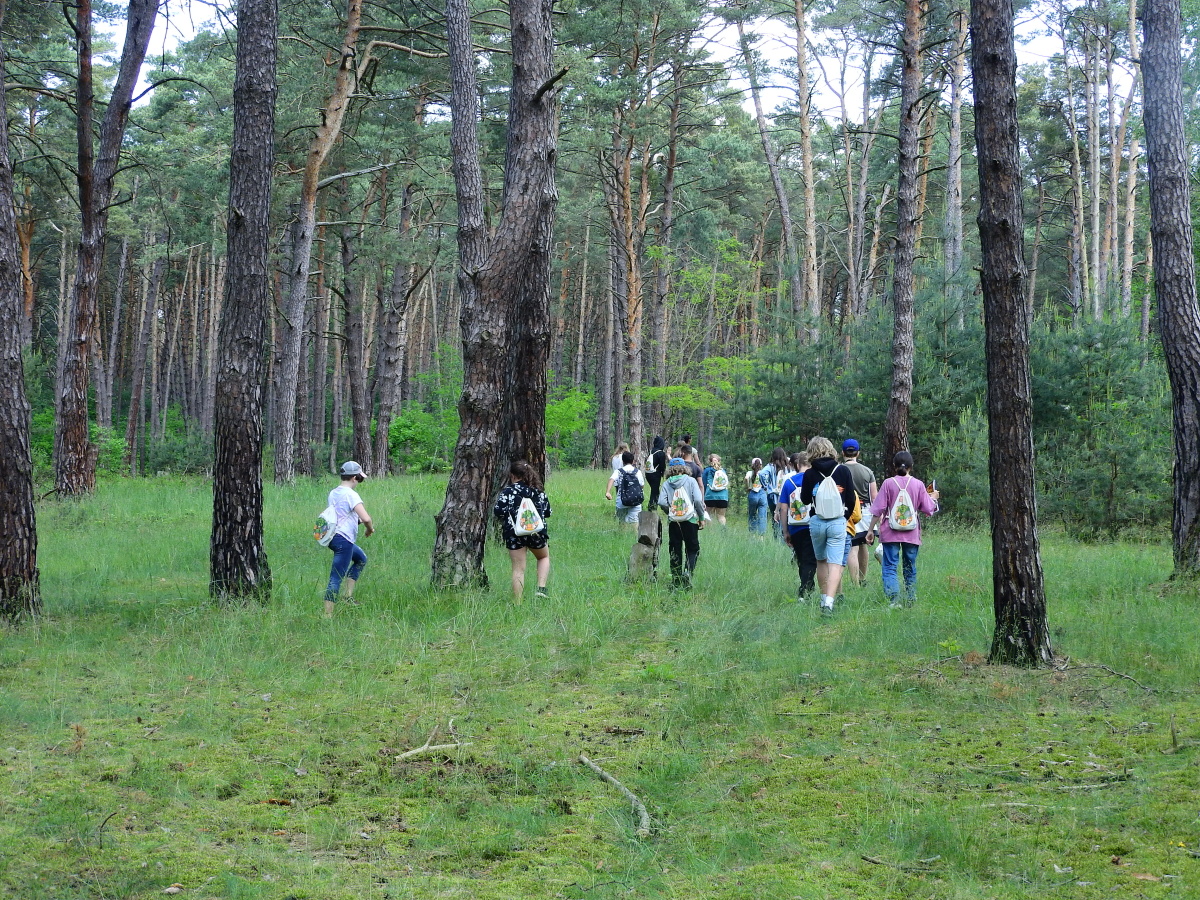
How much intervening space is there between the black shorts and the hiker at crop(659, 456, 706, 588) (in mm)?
1799

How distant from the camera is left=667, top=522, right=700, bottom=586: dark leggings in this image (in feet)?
37.8

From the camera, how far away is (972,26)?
7914 millimetres

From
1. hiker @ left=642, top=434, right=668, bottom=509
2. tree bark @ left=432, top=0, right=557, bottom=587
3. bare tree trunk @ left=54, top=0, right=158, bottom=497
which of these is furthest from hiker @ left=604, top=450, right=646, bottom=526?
bare tree trunk @ left=54, top=0, right=158, bottom=497

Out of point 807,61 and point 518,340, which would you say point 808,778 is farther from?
point 807,61

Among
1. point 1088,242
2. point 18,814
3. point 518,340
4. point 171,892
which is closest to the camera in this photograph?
point 171,892

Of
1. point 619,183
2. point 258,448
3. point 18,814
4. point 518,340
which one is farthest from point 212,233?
point 18,814

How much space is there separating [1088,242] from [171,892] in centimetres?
5287

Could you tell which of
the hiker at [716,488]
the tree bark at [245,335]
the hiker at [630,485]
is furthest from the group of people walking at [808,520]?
the hiker at [716,488]

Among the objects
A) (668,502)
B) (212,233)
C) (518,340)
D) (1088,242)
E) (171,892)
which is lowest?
(171,892)

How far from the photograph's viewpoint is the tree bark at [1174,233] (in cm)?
1058

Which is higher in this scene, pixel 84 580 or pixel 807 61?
pixel 807 61

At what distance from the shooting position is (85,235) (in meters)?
17.6

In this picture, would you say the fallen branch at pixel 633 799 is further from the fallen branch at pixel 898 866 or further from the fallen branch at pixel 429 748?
the fallen branch at pixel 898 866

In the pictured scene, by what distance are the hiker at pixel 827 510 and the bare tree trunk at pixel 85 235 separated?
43.3 feet
